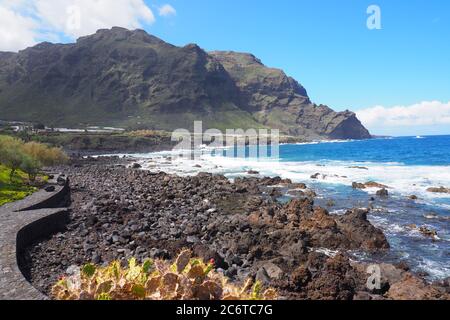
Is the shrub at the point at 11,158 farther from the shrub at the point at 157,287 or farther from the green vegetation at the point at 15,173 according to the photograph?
the shrub at the point at 157,287

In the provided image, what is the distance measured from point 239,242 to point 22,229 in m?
10.6

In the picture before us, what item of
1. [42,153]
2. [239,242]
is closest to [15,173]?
[42,153]

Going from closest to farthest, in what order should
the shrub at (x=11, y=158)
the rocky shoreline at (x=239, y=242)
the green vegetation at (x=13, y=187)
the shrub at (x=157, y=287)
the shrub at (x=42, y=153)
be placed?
the shrub at (x=157, y=287)
the rocky shoreline at (x=239, y=242)
the green vegetation at (x=13, y=187)
the shrub at (x=11, y=158)
the shrub at (x=42, y=153)

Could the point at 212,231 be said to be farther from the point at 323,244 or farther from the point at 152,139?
the point at 152,139

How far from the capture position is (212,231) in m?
21.9

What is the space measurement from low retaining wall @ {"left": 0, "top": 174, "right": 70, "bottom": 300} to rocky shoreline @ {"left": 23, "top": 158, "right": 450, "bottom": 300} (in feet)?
2.30

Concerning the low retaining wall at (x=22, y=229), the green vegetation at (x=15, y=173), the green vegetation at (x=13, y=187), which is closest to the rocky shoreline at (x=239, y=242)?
the low retaining wall at (x=22, y=229)

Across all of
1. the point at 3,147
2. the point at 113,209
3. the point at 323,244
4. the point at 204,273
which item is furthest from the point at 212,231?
the point at 3,147

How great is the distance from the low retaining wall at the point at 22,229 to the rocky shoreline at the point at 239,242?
27.6 inches

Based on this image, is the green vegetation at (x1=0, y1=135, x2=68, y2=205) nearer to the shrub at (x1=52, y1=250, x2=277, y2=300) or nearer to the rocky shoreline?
the rocky shoreline

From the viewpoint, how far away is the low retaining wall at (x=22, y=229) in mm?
11125

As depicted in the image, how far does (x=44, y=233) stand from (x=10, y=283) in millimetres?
8903

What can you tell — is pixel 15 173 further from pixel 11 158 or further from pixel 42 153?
pixel 42 153

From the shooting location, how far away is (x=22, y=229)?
58.0 ft
